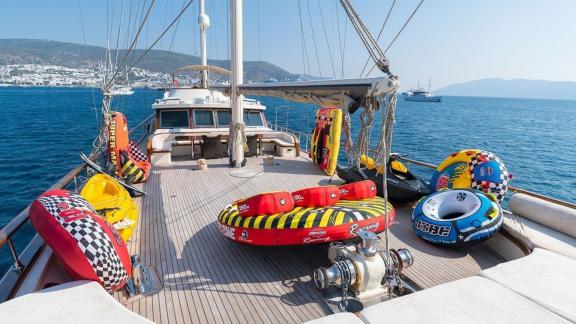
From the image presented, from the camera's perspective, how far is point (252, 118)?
39.7ft

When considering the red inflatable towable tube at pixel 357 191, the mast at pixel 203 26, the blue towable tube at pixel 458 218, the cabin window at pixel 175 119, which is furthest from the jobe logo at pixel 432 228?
the mast at pixel 203 26

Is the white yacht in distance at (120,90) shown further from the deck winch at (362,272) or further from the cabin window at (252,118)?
the deck winch at (362,272)

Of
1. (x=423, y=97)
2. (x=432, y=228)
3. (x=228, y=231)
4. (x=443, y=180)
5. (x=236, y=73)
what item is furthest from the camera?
(x=423, y=97)

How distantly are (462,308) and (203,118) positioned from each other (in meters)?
10.4

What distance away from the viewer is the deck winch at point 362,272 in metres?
3.41

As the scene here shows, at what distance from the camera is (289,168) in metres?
9.56

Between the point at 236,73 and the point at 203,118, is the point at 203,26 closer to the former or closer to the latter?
the point at 203,118

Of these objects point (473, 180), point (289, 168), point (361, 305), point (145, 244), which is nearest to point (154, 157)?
point (289, 168)

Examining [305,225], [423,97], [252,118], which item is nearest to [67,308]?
[305,225]

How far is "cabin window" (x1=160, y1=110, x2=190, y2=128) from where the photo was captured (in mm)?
11281

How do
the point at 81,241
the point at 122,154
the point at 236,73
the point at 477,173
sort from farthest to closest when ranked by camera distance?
the point at 236,73, the point at 122,154, the point at 477,173, the point at 81,241

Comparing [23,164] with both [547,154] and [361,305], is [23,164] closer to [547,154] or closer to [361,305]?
[361,305]

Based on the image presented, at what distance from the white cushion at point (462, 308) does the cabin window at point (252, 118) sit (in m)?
9.78

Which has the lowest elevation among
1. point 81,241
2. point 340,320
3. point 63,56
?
point 340,320
